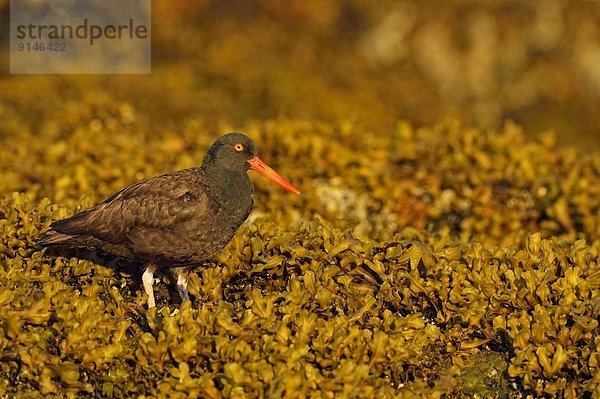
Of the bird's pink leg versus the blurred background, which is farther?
the blurred background

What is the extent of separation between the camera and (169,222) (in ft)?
21.9

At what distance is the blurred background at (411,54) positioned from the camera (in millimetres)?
18906

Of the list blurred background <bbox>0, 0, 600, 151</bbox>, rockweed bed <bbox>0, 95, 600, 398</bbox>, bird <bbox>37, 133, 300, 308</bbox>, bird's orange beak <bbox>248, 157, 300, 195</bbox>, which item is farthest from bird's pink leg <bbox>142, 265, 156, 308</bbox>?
blurred background <bbox>0, 0, 600, 151</bbox>

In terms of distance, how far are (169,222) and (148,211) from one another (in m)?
0.23

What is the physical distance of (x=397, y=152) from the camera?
35.7ft

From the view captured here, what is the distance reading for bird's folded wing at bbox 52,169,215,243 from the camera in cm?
668

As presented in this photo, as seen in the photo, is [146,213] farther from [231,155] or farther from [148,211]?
[231,155]

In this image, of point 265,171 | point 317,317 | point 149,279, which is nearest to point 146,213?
point 149,279

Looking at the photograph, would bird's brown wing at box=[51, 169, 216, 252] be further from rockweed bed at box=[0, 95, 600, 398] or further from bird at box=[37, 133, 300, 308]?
rockweed bed at box=[0, 95, 600, 398]

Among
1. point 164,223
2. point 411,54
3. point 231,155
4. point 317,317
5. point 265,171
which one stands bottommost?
point 317,317

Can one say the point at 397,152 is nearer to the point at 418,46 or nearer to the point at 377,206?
the point at 377,206

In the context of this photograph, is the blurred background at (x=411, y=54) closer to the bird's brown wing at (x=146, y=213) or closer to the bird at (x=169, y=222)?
the bird at (x=169, y=222)

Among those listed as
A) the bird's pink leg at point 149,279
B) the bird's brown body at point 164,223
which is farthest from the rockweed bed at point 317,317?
the bird's brown body at point 164,223

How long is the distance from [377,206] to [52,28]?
Answer: 1041cm
